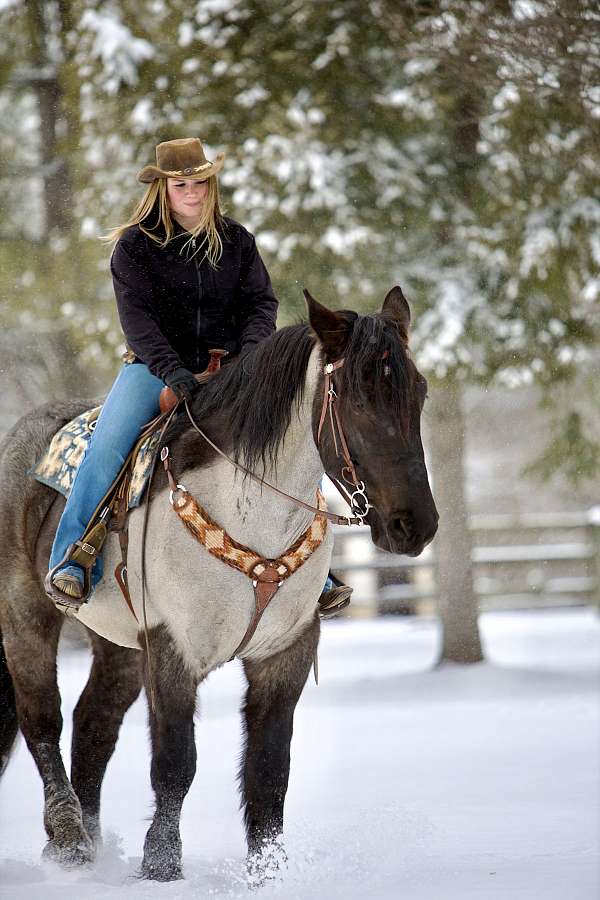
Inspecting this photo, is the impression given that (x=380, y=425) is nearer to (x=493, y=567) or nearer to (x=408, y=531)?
(x=408, y=531)

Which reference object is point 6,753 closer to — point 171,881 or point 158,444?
point 171,881

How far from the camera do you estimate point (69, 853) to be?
464 cm

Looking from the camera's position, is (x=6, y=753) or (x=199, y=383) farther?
(x=6, y=753)

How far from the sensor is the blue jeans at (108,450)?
428cm

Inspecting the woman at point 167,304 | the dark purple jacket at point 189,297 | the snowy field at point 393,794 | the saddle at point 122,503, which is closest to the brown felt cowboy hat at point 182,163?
the woman at point 167,304

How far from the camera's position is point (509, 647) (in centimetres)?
1248

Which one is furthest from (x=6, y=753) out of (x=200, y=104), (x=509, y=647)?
(x=509, y=647)

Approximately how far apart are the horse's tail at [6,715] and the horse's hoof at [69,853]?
2.38 ft

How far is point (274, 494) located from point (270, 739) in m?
0.92

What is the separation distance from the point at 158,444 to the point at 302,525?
628 millimetres

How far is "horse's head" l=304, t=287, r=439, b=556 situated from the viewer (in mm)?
3367

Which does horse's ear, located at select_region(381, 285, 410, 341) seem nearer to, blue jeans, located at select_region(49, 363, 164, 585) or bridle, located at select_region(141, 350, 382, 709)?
bridle, located at select_region(141, 350, 382, 709)

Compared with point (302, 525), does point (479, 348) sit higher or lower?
lower

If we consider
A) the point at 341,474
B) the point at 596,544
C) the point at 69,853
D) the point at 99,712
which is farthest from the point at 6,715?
the point at 596,544
